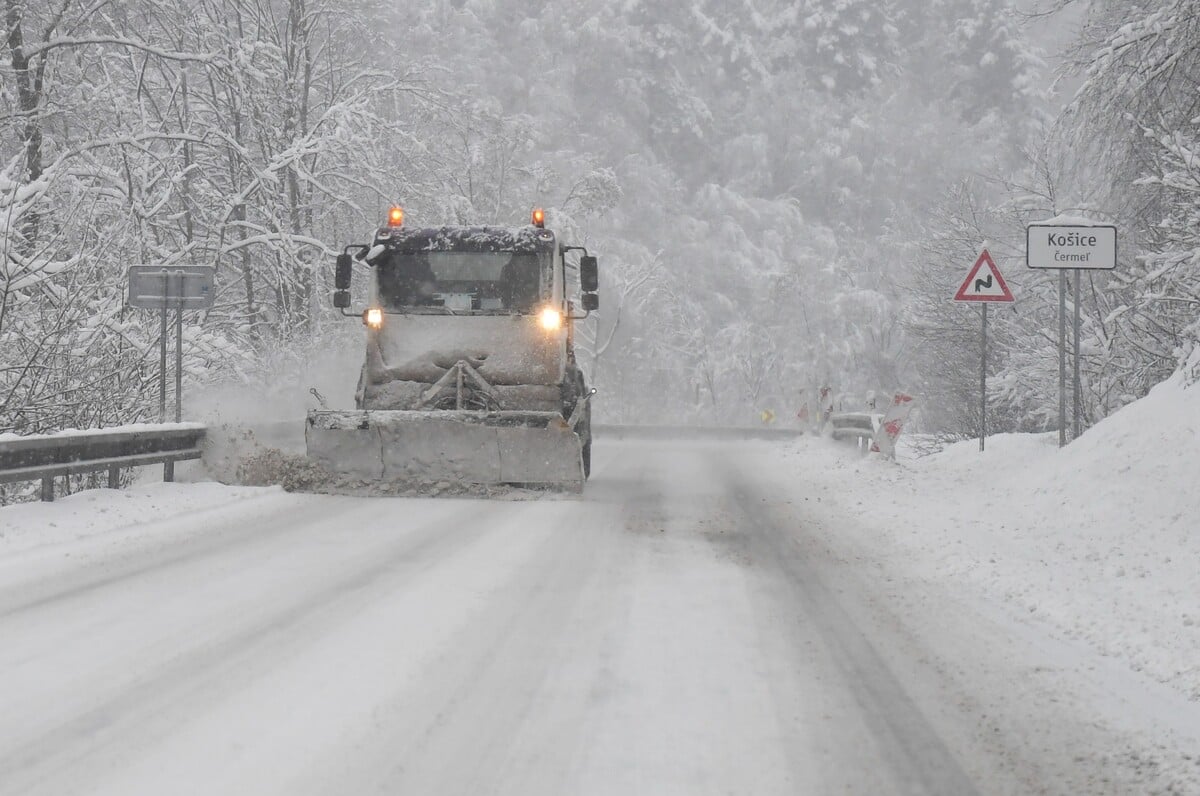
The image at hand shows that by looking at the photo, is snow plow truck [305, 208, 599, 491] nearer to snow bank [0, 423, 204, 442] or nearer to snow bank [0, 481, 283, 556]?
snow bank [0, 481, 283, 556]

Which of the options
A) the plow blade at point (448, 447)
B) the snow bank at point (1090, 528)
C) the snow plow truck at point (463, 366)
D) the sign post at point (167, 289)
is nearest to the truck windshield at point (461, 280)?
the snow plow truck at point (463, 366)

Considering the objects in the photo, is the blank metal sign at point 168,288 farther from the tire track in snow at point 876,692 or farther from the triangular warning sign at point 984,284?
the triangular warning sign at point 984,284

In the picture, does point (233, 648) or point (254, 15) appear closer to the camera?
point (233, 648)

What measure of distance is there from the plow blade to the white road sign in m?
5.17

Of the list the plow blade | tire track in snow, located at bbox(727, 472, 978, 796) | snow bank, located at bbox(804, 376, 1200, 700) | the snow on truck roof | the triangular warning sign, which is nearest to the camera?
tire track in snow, located at bbox(727, 472, 978, 796)

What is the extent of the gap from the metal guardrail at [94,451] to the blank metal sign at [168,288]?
1698mm

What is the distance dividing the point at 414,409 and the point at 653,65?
61190 mm

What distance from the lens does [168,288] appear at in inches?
500

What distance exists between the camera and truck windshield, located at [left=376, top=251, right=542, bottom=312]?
1215 cm

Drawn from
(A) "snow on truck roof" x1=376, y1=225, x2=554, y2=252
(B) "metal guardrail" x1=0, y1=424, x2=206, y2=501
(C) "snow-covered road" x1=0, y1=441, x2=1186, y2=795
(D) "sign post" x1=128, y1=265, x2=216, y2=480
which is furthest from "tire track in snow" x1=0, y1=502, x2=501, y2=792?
(D) "sign post" x1=128, y1=265, x2=216, y2=480

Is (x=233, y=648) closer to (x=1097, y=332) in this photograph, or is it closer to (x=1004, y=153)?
(x=1097, y=332)

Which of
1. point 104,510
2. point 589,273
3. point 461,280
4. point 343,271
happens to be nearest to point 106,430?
point 104,510

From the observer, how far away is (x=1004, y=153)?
61906 mm

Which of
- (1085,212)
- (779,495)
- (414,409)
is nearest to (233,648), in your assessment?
(414,409)
